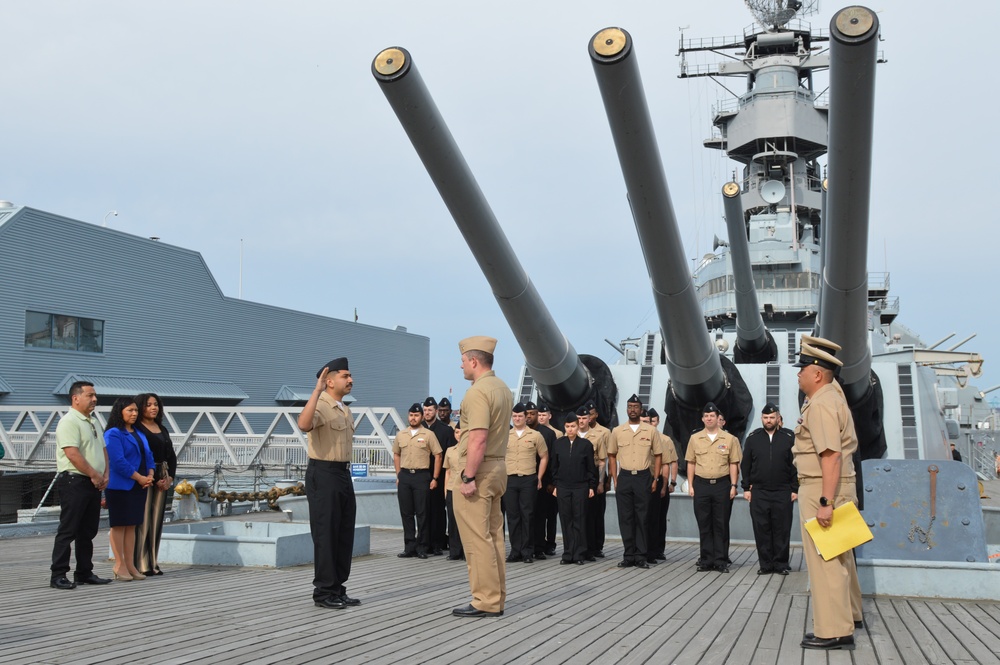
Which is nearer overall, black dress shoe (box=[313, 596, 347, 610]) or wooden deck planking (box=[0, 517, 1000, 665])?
wooden deck planking (box=[0, 517, 1000, 665])

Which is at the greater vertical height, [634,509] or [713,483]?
[713,483]

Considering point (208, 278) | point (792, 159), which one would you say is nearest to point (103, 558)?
point (792, 159)

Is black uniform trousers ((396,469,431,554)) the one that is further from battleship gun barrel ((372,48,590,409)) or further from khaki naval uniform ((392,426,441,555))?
battleship gun barrel ((372,48,590,409))

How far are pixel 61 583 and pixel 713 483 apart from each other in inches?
173

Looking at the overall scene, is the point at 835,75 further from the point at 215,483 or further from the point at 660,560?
the point at 215,483

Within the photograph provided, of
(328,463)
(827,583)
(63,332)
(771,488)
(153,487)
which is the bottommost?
(827,583)

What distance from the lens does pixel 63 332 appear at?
23469 mm

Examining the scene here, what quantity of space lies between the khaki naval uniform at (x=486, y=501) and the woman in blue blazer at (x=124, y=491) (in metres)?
2.50

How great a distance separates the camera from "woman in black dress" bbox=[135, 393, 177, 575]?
6344 millimetres

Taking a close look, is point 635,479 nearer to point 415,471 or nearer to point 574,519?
point 574,519

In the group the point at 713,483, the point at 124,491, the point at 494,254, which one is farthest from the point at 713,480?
the point at 124,491

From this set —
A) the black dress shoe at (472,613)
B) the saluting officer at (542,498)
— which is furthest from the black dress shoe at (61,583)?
the saluting officer at (542,498)

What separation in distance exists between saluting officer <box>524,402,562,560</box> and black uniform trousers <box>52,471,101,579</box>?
3214mm

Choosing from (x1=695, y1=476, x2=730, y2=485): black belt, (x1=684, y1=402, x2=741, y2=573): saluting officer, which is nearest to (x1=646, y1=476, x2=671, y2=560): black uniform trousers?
(x1=684, y1=402, x2=741, y2=573): saluting officer
